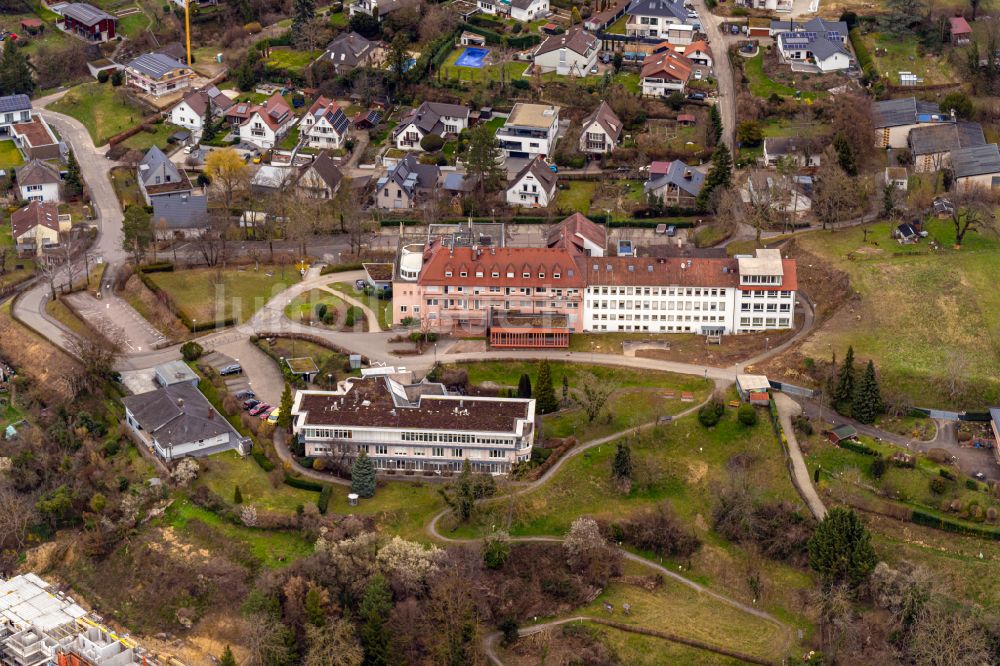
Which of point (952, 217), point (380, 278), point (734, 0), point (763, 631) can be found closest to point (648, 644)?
point (763, 631)

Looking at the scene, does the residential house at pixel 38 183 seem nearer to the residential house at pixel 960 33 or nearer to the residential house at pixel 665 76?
the residential house at pixel 665 76

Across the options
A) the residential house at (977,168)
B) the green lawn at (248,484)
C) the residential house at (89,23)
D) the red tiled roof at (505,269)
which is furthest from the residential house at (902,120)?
the residential house at (89,23)

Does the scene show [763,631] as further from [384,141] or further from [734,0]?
[734,0]

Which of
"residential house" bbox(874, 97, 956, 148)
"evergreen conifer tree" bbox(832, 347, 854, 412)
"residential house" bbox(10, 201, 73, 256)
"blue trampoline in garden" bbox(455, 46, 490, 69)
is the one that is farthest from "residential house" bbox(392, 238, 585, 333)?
"blue trampoline in garden" bbox(455, 46, 490, 69)

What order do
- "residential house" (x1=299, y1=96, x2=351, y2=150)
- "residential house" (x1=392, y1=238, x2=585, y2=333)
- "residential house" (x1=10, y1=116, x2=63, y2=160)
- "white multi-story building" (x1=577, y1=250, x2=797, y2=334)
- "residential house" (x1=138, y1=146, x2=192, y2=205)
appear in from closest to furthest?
"white multi-story building" (x1=577, y1=250, x2=797, y2=334)
"residential house" (x1=392, y1=238, x2=585, y2=333)
"residential house" (x1=138, y1=146, x2=192, y2=205)
"residential house" (x1=299, y1=96, x2=351, y2=150)
"residential house" (x1=10, y1=116, x2=63, y2=160)

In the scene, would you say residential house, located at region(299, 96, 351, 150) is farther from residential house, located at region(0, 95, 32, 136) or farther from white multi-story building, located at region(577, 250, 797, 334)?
white multi-story building, located at region(577, 250, 797, 334)
